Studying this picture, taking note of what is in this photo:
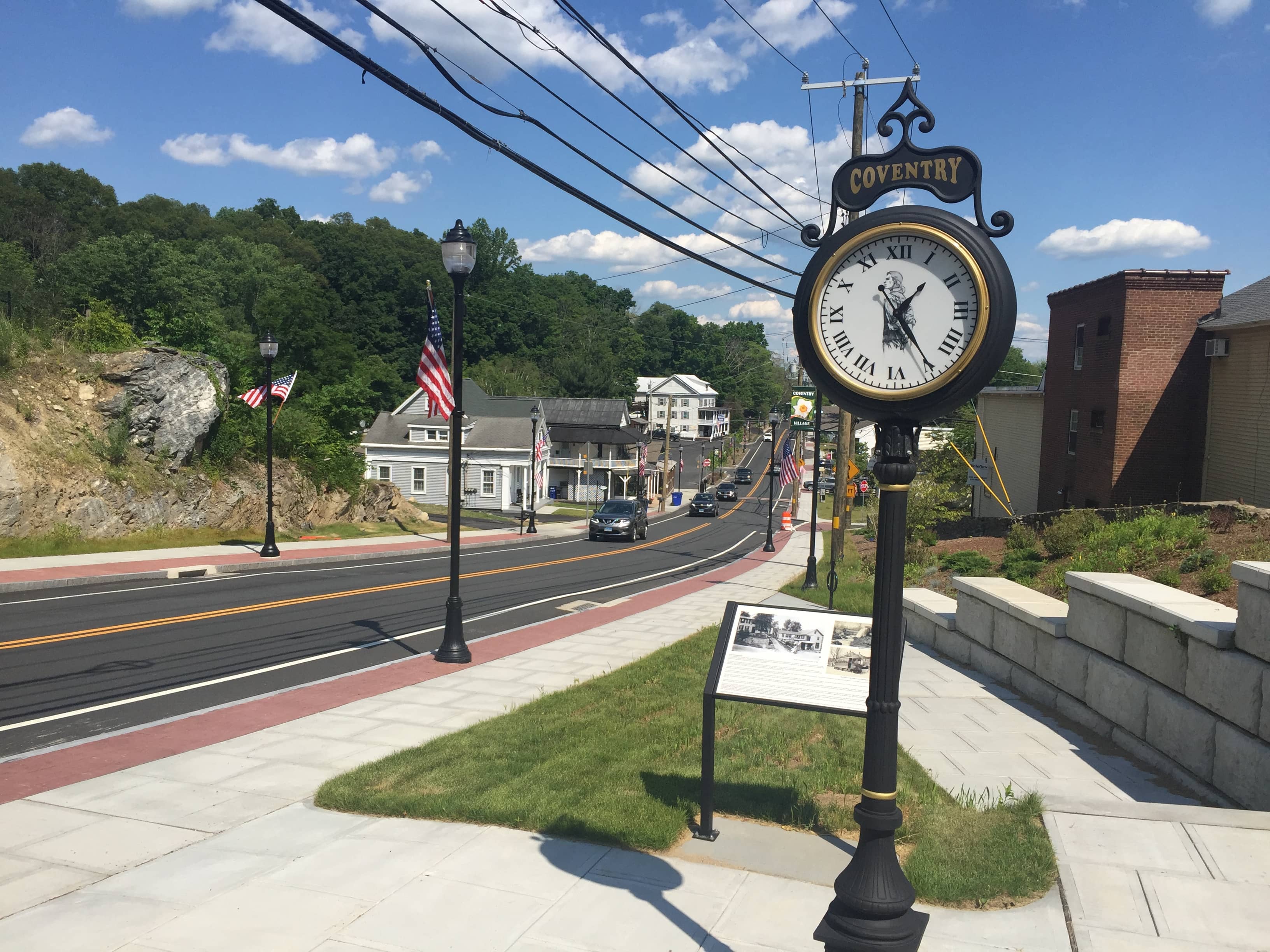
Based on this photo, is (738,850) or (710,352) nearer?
(738,850)

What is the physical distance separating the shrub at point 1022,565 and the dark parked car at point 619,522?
24514 mm

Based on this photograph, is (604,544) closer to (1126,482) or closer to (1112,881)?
(1126,482)

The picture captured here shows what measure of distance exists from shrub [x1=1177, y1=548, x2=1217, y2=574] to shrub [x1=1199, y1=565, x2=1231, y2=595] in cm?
40

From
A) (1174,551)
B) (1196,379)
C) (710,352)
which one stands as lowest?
(1174,551)

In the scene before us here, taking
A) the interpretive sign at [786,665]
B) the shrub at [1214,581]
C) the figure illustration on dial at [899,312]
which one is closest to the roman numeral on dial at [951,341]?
the figure illustration on dial at [899,312]

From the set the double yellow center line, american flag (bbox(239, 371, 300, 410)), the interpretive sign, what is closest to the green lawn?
the interpretive sign

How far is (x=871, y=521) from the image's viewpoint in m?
42.4

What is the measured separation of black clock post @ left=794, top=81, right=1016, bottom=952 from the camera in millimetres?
3602

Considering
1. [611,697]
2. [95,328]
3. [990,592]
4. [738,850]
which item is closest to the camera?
[738,850]

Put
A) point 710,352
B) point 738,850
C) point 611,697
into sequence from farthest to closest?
point 710,352, point 611,697, point 738,850

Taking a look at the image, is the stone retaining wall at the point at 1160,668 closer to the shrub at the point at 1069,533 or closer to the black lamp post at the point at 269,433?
the shrub at the point at 1069,533

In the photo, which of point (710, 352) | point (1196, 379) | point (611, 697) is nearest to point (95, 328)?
point (611, 697)

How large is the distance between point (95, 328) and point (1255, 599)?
32.0 metres

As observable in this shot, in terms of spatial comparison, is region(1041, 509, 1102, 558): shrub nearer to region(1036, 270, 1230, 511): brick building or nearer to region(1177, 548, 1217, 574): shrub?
region(1177, 548, 1217, 574): shrub
